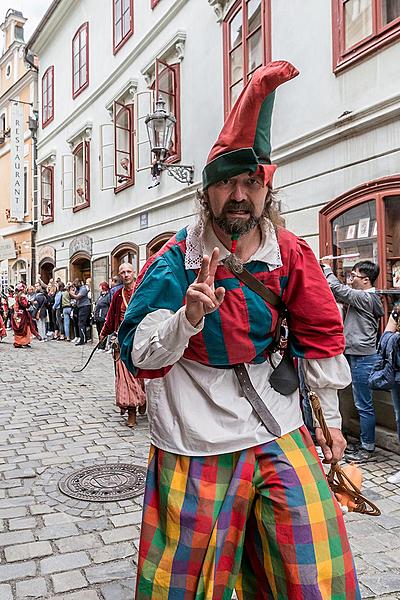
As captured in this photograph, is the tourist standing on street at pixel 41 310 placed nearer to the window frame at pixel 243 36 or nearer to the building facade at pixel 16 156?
the building facade at pixel 16 156

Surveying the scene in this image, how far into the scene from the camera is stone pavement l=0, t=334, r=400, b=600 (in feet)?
9.80

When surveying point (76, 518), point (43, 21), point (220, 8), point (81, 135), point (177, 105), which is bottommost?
point (76, 518)

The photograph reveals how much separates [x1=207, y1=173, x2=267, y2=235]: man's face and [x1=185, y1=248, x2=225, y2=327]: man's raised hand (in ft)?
1.04

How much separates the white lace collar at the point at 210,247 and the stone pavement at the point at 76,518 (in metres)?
1.88

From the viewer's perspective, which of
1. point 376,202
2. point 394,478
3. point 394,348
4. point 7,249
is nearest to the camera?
point 394,478

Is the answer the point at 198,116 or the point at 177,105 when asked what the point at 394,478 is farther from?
the point at 177,105

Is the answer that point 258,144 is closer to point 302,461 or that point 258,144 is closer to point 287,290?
point 287,290

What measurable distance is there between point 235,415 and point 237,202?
730mm

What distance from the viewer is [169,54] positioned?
38.3ft

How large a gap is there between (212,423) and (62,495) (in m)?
2.81

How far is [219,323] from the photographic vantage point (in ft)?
6.16

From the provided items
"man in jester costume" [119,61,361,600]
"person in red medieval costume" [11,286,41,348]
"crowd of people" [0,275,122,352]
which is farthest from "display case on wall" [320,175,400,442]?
"person in red medieval costume" [11,286,41,348]

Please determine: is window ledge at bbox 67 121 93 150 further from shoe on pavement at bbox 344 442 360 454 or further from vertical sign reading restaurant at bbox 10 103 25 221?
shoe on pavement at bbox 344 442 360 454

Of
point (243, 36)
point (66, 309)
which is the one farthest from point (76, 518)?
point (66, 309)
